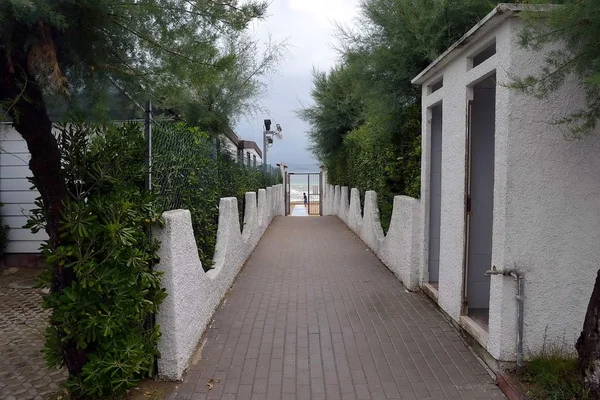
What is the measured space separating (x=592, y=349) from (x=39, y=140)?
4002 millimetres

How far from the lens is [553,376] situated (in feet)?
11.5

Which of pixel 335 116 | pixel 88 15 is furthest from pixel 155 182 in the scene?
pixel 335 116

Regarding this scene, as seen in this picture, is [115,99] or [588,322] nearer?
[588,322]

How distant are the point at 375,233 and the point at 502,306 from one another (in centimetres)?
565

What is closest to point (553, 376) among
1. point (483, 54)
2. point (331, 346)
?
point (331, 346)

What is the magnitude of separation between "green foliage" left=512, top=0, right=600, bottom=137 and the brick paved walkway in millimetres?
2228

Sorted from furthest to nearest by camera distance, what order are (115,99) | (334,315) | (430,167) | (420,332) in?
(430,167) → (334,315) → (420,332) → (115,99)

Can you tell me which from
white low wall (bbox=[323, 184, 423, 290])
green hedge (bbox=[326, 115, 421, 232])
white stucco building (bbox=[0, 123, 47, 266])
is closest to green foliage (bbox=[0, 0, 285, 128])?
white low wall (bbox=[323, 184, 423, 290])

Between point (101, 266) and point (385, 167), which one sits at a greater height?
point (385, 167)

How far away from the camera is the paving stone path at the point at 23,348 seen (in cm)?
409

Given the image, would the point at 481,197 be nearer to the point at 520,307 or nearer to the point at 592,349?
the point at 520,307

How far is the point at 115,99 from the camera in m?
3.61

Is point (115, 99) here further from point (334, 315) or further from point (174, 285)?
point (334, 315)

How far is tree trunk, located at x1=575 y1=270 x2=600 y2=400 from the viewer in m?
3.15
